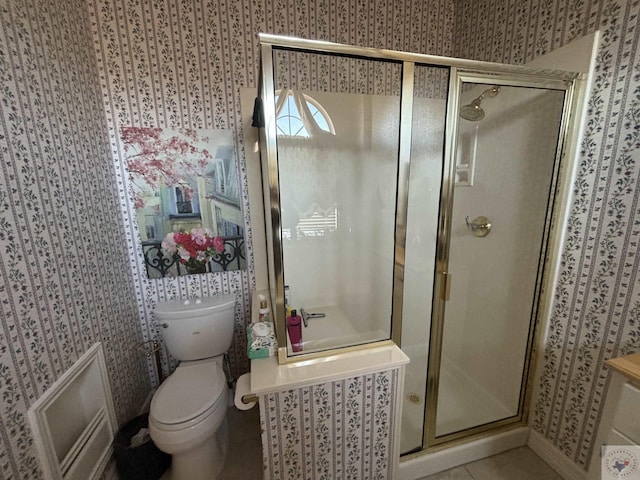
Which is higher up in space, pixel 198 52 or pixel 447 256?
pixel 198 52

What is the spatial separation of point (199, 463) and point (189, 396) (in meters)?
0.33

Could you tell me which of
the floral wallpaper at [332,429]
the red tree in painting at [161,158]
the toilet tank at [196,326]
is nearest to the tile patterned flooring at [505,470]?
the floral wallpaper at [332,429]

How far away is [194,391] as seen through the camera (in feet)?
4.67

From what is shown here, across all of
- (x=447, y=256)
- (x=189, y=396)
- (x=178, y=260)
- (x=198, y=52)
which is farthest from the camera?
(x=178, y=260)

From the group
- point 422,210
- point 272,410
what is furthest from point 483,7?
point 272,410

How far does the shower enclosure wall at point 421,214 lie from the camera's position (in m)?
1.14

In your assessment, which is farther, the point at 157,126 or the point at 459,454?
the point at 157,126

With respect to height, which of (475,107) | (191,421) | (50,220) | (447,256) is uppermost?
(475,107)

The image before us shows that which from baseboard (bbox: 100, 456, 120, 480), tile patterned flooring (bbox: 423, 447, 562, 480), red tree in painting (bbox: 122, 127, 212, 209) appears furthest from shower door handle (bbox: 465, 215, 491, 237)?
baseboard (bbox: 100, 456, 120, 480)

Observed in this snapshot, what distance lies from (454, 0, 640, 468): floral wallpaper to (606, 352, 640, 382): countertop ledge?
297 millimetres

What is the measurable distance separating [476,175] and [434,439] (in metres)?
1.47

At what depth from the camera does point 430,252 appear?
1.40 meters

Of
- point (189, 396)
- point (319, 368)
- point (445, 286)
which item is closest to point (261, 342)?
point (319, 368)

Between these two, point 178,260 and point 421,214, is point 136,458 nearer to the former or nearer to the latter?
point 178,260
